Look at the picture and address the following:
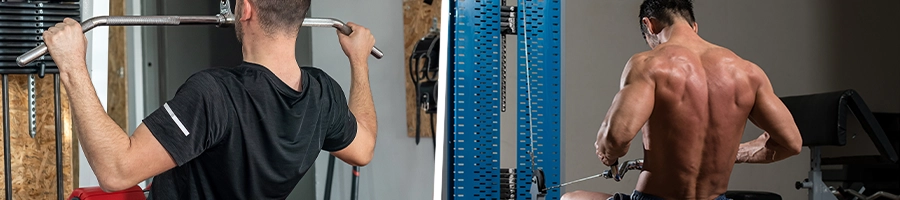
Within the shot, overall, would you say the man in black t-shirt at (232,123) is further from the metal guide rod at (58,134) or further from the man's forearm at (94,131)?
the metal guide rod at (58,134)

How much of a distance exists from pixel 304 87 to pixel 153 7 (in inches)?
83.6

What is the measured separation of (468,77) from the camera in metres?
3.43

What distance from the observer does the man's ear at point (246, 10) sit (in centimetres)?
215

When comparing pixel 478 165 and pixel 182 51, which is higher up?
pixel 182 51

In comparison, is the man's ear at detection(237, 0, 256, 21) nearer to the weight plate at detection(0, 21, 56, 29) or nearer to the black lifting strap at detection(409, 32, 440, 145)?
the weight plate at detection(0, 21, 56, 29)

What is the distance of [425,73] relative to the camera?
4.31 m

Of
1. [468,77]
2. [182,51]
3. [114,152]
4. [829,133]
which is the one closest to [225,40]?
[182,51]

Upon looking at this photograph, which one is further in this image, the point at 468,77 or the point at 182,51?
the point at 182,51

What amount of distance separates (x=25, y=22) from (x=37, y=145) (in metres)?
0.54

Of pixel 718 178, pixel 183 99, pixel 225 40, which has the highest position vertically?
pixel 225 40

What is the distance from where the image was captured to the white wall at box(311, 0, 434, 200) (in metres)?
4.12

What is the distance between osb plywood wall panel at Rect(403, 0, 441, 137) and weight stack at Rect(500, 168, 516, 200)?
92 cm

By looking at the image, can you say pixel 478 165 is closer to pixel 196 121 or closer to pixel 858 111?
pixel 196 121

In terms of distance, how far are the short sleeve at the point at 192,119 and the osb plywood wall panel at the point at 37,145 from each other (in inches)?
70.6
